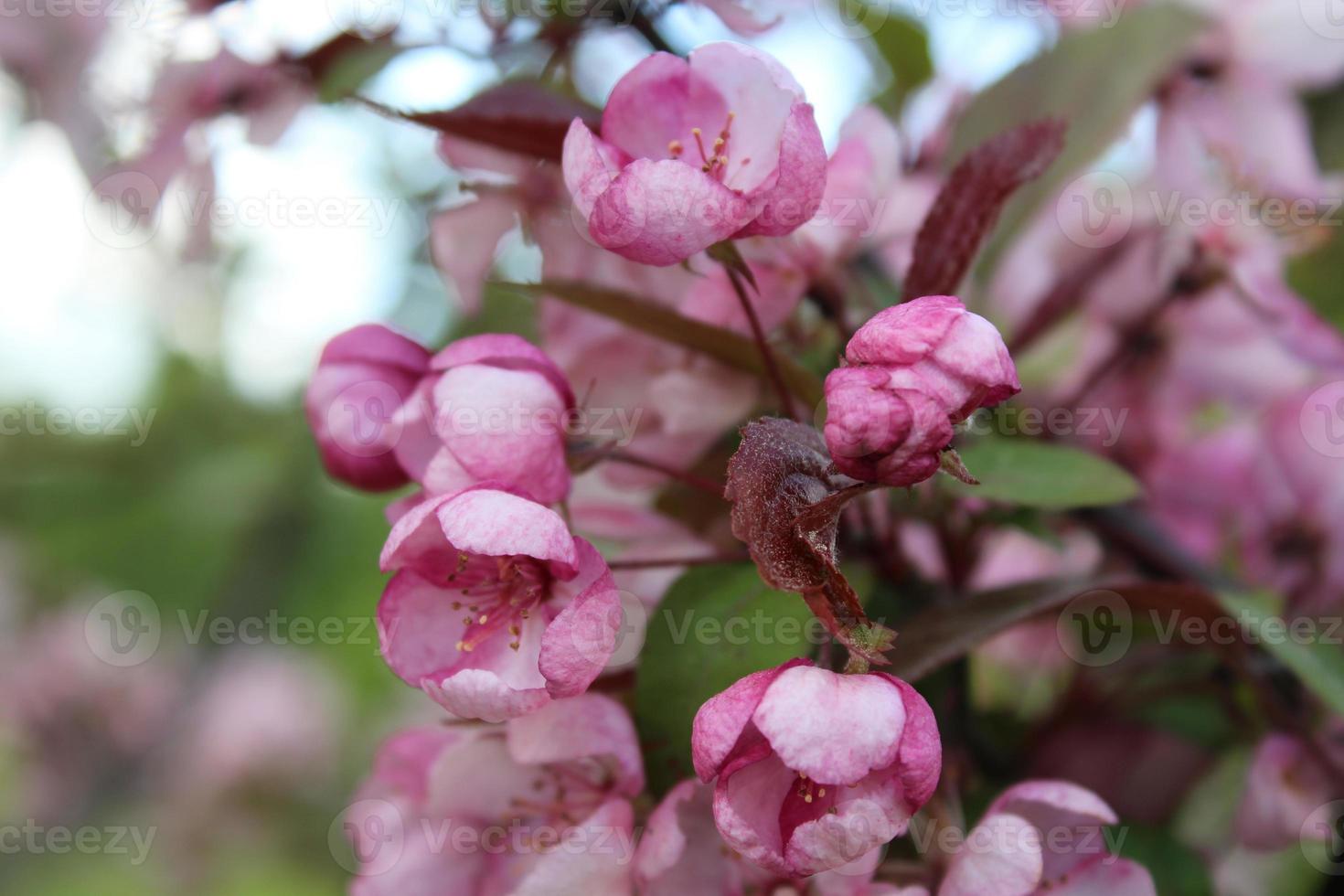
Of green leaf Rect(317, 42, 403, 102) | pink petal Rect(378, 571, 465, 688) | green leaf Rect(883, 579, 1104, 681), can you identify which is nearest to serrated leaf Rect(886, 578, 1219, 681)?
green leaf Rect(883, 579, 1104, 681)

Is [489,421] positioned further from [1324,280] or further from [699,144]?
[1324,280]

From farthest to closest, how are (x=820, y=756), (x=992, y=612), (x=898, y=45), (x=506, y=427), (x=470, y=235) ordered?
(x=898, y=45) → (x=470, y=235) → (x=992, y=612) → (x=506, y=427) → (x=820, y=756)

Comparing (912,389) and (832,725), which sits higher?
(912,389)

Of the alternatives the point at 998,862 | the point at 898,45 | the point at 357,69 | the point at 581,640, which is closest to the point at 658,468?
the point at 581,640

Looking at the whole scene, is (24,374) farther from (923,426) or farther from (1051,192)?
(923,426)

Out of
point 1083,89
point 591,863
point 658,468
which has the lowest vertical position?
point 591,863

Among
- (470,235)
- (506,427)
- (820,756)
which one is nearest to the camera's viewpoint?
(820,756)
